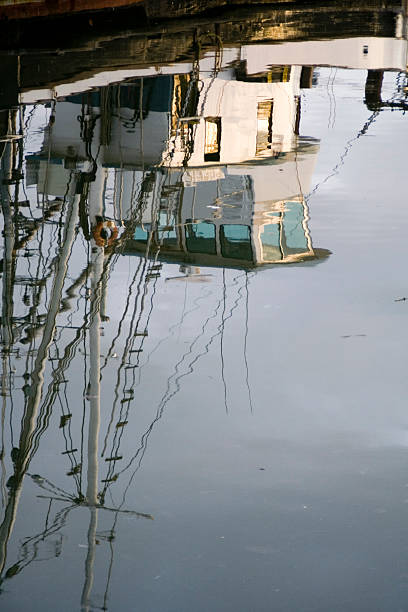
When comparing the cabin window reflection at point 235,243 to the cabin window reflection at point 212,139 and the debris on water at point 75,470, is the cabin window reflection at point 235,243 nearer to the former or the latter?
the cabin window reflection at point 212,139

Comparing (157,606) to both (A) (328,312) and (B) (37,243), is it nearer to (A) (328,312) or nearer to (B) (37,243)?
(A) (328,312)

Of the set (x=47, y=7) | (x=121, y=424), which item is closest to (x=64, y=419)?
(x=121, y=424)

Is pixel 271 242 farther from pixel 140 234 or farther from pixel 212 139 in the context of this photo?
pixel 212 139

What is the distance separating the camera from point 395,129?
15.0m

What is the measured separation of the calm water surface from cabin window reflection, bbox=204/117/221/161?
0.09m

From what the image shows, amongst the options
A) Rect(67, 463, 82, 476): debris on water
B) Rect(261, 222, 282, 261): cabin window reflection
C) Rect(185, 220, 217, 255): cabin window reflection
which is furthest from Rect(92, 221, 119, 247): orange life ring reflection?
Rect(67, 463, 82, 476): debris on water

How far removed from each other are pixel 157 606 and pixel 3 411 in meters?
1.89

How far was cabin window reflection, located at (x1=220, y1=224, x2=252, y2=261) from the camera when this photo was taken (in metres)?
8.48

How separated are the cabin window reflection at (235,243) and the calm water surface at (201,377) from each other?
28 millimetres

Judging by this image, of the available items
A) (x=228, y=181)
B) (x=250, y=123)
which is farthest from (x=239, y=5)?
(x=228, y=181)

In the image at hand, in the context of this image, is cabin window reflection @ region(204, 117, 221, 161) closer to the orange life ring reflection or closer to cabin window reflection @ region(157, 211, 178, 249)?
cabin window reflection @ region(157, 211, 178, 249)

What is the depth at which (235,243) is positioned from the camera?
862cm

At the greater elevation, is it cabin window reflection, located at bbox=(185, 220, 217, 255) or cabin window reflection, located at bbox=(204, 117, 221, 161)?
cabin window reflection, located at bbox=(204, 117, 221, 161)

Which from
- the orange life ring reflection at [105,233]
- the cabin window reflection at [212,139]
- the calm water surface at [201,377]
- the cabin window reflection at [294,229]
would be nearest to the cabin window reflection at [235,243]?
the calm water surface at [201,377]
